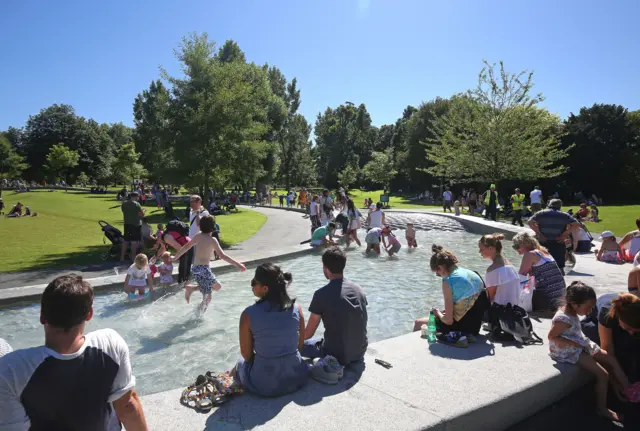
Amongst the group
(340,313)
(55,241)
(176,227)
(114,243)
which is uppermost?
(176,227)

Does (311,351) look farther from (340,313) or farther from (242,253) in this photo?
(242,253)

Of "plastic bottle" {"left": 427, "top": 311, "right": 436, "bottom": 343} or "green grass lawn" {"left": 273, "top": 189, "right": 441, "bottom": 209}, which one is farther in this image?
"green grass lawn" {"left": 273, "top": 189, "right": 441, "bottom": 209}

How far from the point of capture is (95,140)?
79.3 meters

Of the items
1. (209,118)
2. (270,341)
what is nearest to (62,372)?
(270,341)

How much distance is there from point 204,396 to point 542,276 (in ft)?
16.9

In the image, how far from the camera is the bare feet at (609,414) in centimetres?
384

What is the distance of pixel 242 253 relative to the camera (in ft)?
42.5

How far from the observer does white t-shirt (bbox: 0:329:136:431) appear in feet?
7.17

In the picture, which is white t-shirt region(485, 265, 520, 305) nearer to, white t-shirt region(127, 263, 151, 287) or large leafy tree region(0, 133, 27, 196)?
white t-shirt region(127, 263, 151, 287)

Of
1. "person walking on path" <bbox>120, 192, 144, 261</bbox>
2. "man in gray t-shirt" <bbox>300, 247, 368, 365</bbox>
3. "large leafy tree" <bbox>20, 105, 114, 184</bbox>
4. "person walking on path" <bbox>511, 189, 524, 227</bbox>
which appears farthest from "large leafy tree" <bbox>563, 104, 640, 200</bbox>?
"large leafy tree" <bbox>20, 105, 114, 184</bbox>

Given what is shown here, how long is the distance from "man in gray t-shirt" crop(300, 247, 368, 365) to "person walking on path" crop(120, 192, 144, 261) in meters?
8.84

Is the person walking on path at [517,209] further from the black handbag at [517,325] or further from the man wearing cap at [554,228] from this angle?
the black handbag at [517,325]

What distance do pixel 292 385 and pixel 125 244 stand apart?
32.0 feet

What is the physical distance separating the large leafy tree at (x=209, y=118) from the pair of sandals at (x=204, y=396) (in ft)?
43.3
